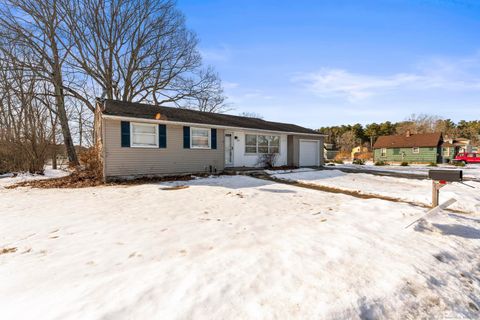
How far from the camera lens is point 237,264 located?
8.54ft

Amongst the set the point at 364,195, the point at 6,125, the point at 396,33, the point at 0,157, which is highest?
the point at 396,33

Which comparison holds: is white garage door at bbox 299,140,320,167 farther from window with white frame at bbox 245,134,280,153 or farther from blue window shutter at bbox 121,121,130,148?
blue window shutter at bbox 121,121,130,148

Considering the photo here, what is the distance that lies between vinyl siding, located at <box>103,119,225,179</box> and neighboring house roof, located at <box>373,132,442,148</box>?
2826 centimetres

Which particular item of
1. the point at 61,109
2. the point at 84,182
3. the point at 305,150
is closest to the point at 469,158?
the point at 305,150

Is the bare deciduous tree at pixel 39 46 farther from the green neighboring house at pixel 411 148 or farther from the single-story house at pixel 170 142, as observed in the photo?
the green neighboring house at pixel 411 148

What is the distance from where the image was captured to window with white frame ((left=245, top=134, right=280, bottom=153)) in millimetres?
14039

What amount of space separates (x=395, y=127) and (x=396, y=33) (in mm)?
46532

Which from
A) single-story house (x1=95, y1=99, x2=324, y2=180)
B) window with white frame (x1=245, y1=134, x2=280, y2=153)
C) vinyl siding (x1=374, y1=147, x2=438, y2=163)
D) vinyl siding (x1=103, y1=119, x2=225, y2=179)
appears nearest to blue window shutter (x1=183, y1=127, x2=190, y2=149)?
single-story house (x1=95, y1=99, x2=324, y2=180)

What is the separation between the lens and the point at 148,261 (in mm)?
2715

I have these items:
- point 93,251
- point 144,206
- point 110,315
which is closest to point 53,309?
point 110,315

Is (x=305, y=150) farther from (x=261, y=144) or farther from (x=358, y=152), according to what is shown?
(x=358, y=152)

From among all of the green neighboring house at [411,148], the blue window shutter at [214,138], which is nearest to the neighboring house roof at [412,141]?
the green neighboring house at [411,148]

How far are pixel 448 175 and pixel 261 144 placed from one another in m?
10.7

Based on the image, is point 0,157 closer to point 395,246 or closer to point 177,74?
point 177,74
